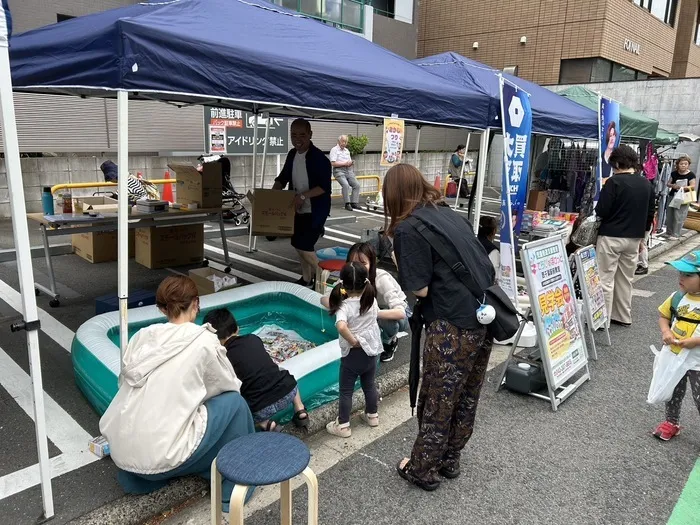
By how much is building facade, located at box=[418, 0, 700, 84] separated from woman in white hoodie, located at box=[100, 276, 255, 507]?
1806 centimetres

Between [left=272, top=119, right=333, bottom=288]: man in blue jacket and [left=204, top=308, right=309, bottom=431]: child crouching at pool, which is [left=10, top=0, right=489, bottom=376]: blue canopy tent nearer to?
[left=204, top=308, right=309, bottom=431]: child crouching at pool

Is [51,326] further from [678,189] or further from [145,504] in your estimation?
[678,189]

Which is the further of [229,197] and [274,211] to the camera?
[229,197]

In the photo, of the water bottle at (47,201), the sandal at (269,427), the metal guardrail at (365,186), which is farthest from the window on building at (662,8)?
the sandal at (269,427)

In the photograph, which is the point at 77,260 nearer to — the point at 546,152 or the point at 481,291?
the point at 481,291

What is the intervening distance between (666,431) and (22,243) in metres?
4.09

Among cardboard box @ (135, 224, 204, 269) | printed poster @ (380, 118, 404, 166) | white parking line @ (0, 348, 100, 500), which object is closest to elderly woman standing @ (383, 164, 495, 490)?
white parking line @ (0, 348, 100, 500)

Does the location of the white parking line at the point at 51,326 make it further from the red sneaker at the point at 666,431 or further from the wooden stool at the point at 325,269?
the red sneaker at the point at 666,431

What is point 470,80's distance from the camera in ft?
20.1

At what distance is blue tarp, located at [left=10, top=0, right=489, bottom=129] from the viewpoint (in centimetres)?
285

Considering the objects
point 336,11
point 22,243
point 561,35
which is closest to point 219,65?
point 22,243

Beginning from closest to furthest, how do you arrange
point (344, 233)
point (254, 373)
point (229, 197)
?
point (254, 373) → point (229, 197) → point (344, 233)

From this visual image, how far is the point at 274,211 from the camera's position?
607 centimetres

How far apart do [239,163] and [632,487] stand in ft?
35.8
